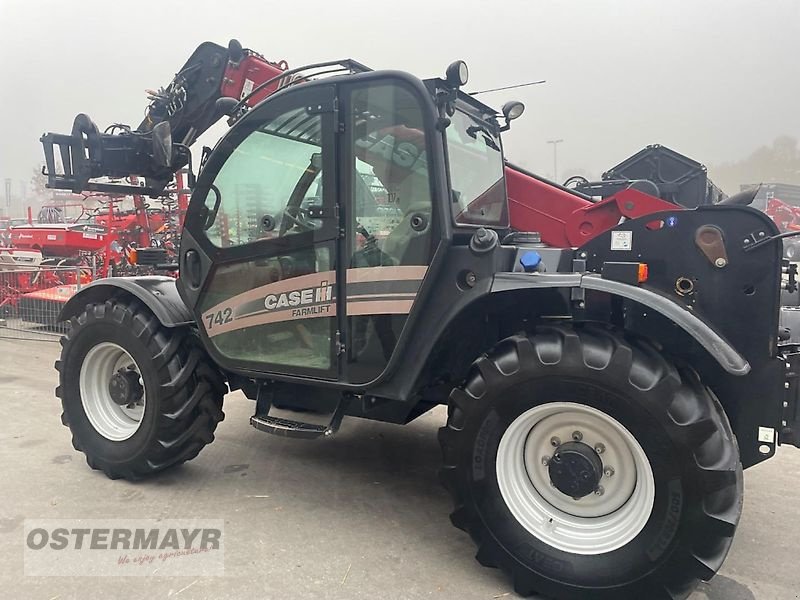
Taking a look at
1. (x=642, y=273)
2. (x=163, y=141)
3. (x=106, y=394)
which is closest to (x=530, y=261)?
(x=642, y=273)

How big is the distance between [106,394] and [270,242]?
1.81m

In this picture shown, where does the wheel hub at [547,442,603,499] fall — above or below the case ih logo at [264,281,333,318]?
below

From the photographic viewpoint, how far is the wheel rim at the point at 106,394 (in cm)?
402

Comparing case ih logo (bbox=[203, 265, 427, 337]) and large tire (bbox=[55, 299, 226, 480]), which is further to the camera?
large tire (bbox=[55, 299, 226, 480])

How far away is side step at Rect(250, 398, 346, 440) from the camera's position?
337 centimetres

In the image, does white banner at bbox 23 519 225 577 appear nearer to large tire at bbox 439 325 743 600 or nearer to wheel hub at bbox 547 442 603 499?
large tire at bbox 439 325 743 600

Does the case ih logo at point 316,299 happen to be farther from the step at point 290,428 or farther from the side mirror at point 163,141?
the side mirror at point 163,141

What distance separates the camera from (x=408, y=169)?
3.03 meters

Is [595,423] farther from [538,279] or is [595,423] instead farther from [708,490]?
[538,279]

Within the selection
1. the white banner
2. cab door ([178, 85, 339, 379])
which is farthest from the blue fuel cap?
the white banner

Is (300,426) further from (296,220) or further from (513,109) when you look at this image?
(513,109)

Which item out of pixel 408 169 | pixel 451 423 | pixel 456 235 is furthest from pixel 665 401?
pixel 408 169

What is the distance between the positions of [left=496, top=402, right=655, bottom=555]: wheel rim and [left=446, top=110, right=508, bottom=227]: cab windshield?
3.62 feet

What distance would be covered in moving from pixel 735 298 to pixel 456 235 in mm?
1287
